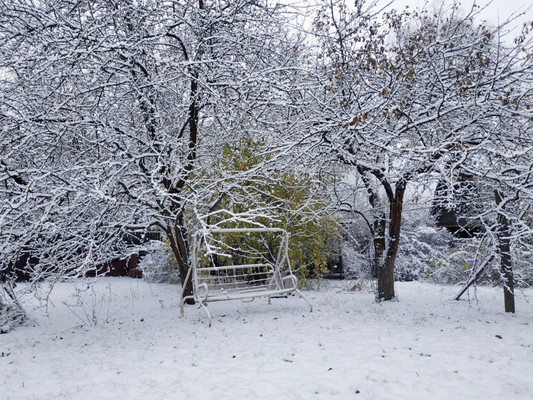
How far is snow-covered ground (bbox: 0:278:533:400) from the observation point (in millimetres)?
3049

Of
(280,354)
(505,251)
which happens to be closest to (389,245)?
(505,251)

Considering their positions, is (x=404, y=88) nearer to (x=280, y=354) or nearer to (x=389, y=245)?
(x=389, y=245)

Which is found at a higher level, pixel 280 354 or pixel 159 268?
pixel 159 268

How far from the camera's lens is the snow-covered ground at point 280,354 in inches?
120

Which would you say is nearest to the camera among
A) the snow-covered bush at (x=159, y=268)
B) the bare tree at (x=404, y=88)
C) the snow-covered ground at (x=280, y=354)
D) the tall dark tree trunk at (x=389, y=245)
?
the snow-covered ground at (x=280, y=354)

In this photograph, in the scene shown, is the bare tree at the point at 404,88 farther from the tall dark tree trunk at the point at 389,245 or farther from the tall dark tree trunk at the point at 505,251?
the tall dark tree trunk at the point at 505,251

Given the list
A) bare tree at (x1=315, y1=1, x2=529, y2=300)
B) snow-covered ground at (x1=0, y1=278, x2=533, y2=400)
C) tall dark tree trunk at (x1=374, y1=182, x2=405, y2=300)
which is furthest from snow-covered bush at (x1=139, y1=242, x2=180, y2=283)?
bare tree at (x1=315, y1=1, x2=529, y2=300)

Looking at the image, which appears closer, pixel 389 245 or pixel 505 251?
pixel 505 251

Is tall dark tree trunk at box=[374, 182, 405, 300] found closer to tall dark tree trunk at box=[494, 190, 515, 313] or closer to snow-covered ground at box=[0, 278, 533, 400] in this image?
snow-covered ground at box=[0, 278, 533, 400]

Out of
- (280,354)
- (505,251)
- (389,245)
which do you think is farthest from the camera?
(389,245)

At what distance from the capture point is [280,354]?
3910mm

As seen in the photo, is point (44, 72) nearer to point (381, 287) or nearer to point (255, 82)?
Result: point (255, 82)

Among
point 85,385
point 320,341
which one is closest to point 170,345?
point 85,385

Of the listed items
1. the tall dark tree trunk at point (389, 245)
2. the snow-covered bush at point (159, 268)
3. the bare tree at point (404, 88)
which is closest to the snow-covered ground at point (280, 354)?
the tall dark tree trunk at point (389, 245)
